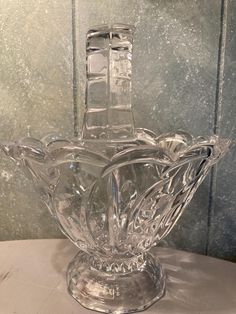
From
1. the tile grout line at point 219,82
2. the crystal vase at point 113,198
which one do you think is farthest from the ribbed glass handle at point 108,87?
the tile grout line at point 219,82

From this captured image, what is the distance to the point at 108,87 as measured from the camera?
1.56ft

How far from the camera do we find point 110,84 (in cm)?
48

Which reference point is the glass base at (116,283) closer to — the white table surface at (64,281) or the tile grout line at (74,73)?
the white table surface at (64,281)

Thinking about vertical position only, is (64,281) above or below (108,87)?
below

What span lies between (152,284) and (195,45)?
12.5 inches

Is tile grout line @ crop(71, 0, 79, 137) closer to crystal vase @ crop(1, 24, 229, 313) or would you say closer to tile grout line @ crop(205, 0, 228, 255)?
crystal vase @ crop(1, 24, 229, 313)

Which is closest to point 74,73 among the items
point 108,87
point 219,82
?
point 108,87

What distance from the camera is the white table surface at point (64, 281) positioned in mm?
393

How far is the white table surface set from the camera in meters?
0.39

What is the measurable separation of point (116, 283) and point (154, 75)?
0.28 meters

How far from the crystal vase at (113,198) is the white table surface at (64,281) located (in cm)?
2

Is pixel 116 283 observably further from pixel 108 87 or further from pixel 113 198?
pixel 108 87

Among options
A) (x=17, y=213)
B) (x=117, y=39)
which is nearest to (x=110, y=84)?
(x=117, y=39)

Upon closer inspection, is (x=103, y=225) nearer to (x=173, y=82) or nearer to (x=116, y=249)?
(x=116, y=249)
